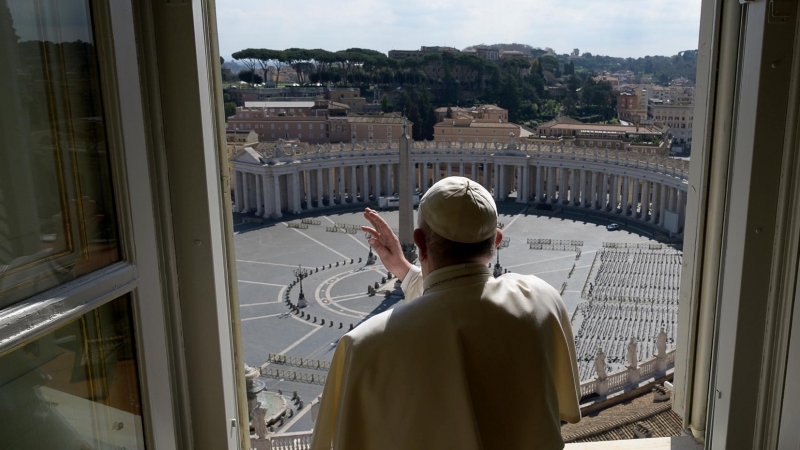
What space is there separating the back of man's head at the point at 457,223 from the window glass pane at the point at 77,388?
0.42m

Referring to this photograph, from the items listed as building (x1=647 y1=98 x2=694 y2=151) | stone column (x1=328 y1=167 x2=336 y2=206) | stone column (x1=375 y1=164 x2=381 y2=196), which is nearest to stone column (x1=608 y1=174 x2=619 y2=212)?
building (x1=647 y1=98 x2=694 y2=151)

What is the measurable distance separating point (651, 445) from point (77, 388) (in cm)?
125

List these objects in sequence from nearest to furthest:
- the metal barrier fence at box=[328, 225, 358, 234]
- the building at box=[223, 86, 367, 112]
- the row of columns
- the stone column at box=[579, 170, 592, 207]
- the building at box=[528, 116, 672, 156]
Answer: the metal barrier fence at box=[328, 225, 358, 234]
the row of columns
the stone column at box=[579, 170, 592, 207]
the building at box=[528, 116, 672, 156]
the building at box=[223, 86, 367, 112]

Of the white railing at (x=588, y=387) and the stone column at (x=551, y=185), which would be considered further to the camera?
the stone column at (x=551, y=185)

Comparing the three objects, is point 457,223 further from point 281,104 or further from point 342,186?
point 281,104

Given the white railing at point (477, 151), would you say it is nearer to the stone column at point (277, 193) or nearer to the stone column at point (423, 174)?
the stone column at point (423, 174)

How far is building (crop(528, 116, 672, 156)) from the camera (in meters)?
23.6

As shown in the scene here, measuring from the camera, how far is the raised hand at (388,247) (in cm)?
121

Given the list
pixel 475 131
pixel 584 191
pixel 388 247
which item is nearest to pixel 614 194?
pixel 584 191

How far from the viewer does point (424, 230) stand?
3.10 ft

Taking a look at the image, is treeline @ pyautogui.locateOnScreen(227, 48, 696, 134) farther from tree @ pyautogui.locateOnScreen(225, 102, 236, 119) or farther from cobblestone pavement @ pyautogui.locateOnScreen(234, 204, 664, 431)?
cobblestone pavement @ pyautogui.locateOnScreen(234, 204, 664, 431)

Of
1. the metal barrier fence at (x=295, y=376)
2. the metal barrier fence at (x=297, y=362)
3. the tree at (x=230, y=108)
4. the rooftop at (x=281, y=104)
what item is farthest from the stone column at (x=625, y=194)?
the tree at (x=230, y=108)

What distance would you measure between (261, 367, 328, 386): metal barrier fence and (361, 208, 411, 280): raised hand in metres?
7.91

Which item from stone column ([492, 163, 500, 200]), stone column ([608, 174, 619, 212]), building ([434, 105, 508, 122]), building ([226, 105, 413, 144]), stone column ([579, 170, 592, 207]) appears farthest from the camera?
building ([226, 105, 413, 144])
